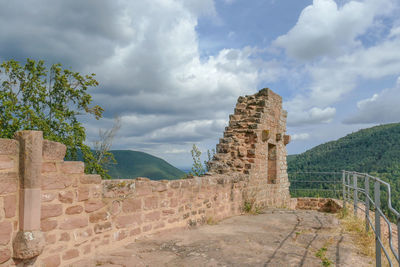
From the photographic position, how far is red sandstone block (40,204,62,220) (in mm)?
3538

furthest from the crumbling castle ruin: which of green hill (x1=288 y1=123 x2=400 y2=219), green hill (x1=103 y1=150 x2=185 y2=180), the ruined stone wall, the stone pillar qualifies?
green hill (x1=103 y1=150 x2=185 y2=180)

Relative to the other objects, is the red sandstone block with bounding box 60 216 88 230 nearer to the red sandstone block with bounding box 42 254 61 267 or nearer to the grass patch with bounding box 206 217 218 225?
the red sandstone block with bounding box 42 254 61 267

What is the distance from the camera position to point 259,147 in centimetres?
984

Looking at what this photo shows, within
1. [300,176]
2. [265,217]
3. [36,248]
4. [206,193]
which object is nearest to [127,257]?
[36,248]

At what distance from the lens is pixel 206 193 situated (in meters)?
6.55

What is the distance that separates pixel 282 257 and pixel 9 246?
333 centimetres

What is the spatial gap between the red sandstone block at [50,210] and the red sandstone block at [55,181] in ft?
0.72

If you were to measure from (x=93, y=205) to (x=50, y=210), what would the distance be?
0.64 meters

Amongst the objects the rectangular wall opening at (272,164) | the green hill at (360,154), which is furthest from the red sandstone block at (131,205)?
the green hill at (360,154)

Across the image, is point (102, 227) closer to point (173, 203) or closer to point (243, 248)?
point (173, 203)

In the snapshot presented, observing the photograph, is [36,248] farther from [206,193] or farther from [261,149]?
[261,149]

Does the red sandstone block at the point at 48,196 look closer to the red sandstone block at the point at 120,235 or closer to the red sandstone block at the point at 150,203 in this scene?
the red sandstone block at the point at 120,235

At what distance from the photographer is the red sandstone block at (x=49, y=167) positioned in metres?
3.56

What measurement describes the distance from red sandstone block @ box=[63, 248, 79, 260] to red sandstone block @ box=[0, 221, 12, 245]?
76cm
